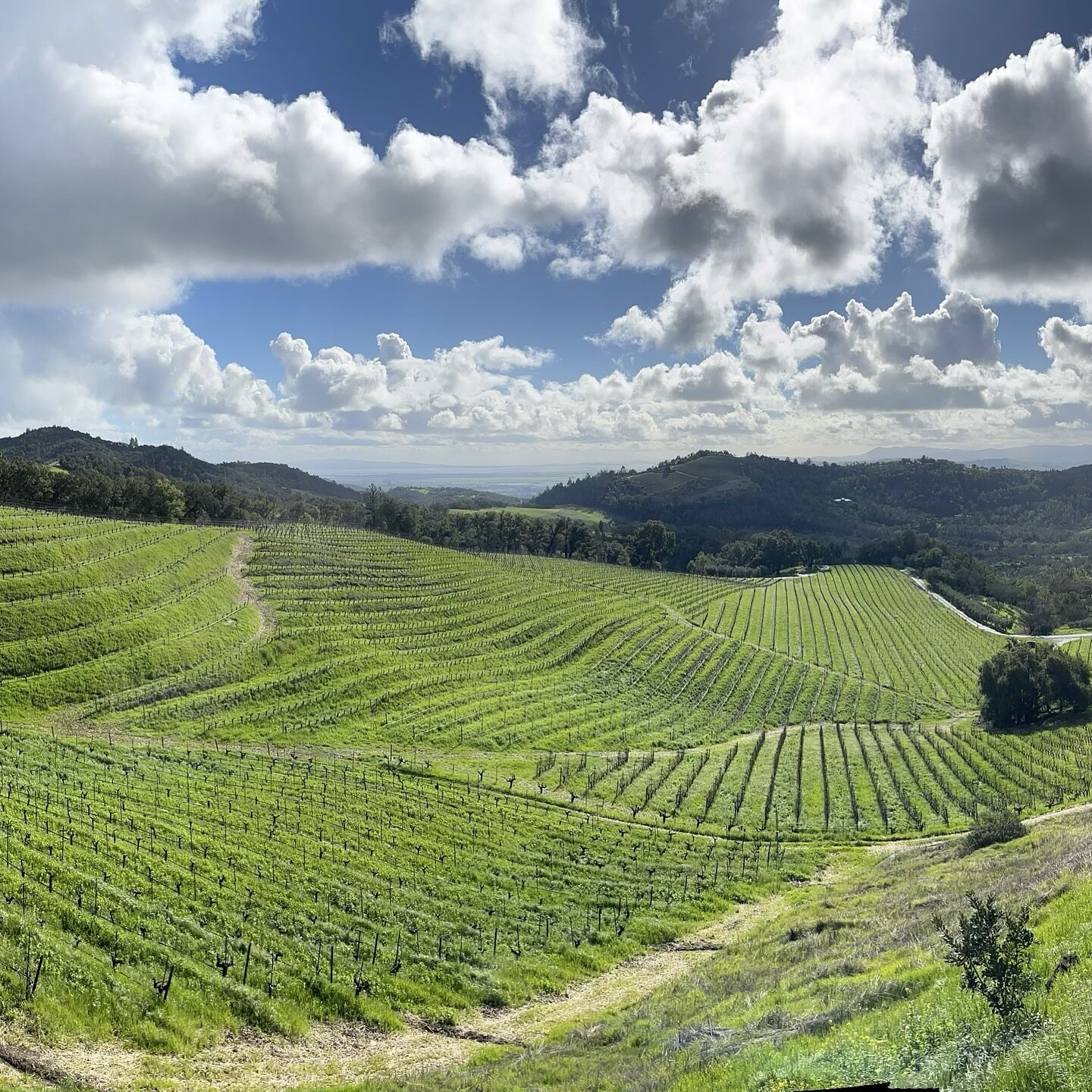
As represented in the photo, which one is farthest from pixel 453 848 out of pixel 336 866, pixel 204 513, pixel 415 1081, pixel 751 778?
pixel 204 513

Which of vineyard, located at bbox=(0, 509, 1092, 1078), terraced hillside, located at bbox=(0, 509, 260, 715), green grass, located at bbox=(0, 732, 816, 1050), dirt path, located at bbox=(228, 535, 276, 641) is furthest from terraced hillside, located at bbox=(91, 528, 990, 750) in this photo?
green grass, located at bbox=(0, 732, 816, 1050)

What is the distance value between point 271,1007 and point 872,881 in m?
34.6

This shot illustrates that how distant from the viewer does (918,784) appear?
6825 cm

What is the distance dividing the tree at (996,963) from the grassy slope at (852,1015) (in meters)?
0.47

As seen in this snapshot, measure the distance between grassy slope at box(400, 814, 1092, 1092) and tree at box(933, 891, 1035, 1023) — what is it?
47cm

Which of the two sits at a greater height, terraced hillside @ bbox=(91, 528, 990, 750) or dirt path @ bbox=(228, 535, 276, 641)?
dirt path @ bbox=(228, 535, 276, 641)

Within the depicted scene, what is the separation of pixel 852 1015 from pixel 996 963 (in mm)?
5710

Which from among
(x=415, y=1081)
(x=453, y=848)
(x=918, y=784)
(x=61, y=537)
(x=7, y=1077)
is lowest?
(x=918, y=784)

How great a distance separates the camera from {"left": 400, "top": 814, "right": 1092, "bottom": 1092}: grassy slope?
43.4 feet

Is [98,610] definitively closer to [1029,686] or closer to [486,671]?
[486,671]

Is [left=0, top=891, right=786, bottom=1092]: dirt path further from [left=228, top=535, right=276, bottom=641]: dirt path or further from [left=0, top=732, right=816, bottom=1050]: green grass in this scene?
[left=228, top=535, right=276, bottom=641]: dirt path

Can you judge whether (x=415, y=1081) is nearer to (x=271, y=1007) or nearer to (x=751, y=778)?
(x=271, y=1007)

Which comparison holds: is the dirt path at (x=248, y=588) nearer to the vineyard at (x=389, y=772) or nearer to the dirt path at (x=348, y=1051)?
the vineyard at (x=389, y=772)

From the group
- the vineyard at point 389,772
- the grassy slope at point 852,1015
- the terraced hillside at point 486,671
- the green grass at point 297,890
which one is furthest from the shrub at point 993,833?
the terraced hillside at point 486,671
